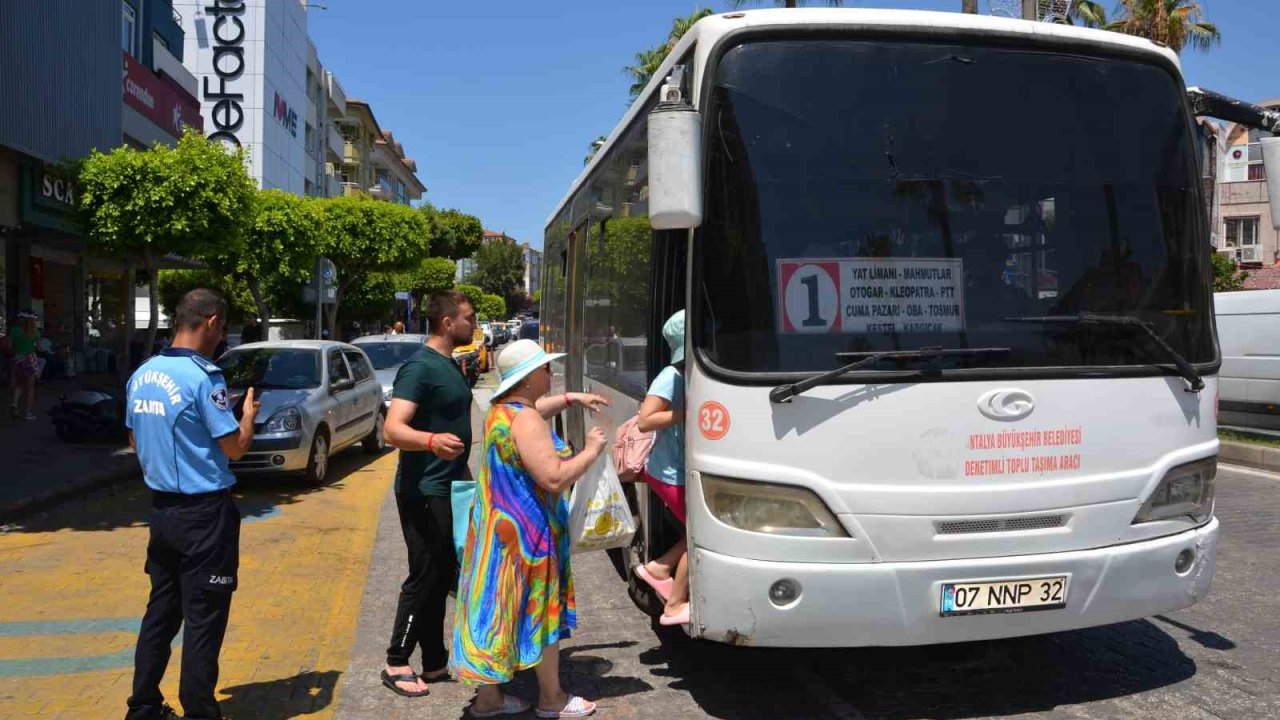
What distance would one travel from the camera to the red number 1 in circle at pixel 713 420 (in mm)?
4145

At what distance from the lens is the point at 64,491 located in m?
10.4

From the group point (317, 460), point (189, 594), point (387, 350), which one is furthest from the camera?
point (387, 350)

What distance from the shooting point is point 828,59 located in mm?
4336

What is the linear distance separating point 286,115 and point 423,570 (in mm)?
48053

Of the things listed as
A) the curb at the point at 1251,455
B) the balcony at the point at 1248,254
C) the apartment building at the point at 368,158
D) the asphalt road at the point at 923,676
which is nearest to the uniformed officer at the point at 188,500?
the asphalt road at the point at 923,676

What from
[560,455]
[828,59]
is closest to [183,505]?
[560,455]

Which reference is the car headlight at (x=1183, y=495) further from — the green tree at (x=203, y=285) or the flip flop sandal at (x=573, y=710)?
the green tree at (x=203, y=285)

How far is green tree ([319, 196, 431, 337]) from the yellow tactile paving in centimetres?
2156

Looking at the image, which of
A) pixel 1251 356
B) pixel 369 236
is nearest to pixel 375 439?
pixel 1251 356

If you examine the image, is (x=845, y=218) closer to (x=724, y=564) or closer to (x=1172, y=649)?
(x=724, y=564)

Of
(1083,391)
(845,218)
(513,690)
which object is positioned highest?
(845,218)

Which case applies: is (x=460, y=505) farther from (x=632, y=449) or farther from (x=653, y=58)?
(x=653, y=58)

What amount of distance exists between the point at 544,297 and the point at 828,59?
8272 millimetres

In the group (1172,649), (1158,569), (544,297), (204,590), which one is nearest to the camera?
(204,590)
